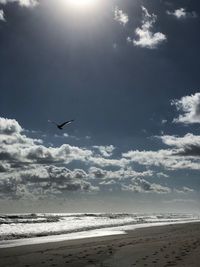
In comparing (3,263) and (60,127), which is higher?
(60,127)

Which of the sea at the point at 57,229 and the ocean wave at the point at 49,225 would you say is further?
the ocean wave at the point at 49,225

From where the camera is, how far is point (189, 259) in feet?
67.1

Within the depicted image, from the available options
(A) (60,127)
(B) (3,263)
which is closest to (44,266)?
(B) (3,263)

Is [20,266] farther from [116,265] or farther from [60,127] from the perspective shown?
[60,127]

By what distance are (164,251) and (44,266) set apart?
8.06 m

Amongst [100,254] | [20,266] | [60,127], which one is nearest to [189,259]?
[100,254]

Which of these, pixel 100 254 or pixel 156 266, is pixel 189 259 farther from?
pixel 100 254

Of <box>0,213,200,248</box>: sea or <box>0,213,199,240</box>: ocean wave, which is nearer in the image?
<box>0,213,200,248</box>: sea

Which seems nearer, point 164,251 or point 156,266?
point 156,266

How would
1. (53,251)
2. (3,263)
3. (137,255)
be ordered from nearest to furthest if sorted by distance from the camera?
(3,263) < (137,255) < (53,251)

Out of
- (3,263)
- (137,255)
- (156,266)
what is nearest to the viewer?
(156,266)

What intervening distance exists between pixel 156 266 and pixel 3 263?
822 centimetres

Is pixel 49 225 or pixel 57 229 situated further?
pixel 49 225

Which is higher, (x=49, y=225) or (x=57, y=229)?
(x=49, y=225)
